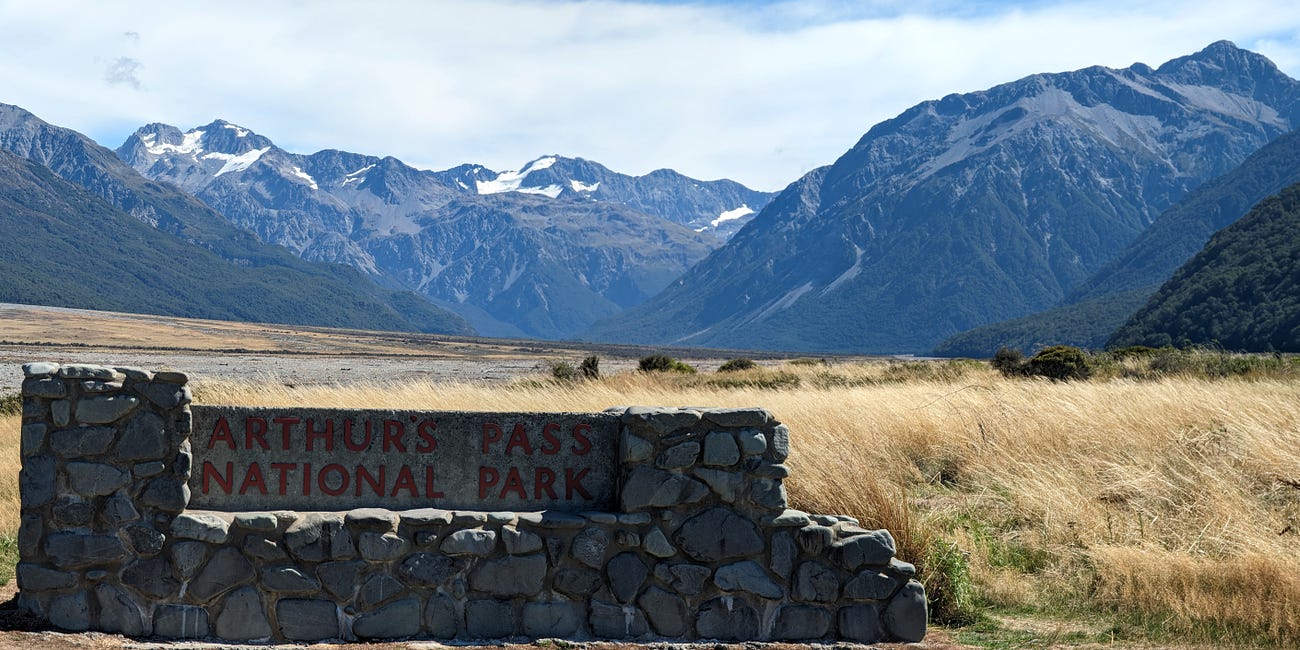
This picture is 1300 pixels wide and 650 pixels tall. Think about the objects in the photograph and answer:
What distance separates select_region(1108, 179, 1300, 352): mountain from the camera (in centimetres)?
7288

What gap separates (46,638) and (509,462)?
3121 millimetres

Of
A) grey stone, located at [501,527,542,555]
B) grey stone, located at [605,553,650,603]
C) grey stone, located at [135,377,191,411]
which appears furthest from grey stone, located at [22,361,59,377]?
grey stone, located at [605,553,650,603]

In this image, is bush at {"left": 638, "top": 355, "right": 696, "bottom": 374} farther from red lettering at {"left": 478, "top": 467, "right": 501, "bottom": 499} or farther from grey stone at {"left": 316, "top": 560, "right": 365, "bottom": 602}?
grey stone at {"left": 316, "top": 560, "right": 365, "bottom": 602}

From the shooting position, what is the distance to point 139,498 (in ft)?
23.0

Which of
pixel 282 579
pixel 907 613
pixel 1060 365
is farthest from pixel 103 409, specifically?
pixel 1060 365

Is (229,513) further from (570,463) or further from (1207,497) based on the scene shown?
(1207,497)

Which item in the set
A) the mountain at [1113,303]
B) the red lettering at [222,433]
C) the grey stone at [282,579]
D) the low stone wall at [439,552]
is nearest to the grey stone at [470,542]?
the low stone wall at [439,552]

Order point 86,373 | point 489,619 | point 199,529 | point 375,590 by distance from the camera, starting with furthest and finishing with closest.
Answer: point 489,619 < point 375,590 < point 199,529 < point 86,373

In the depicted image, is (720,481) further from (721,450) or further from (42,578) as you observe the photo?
(42,578)

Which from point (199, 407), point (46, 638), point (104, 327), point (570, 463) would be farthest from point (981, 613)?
point (104, 327)

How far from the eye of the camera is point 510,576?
7.23 m

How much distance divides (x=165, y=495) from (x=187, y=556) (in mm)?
426

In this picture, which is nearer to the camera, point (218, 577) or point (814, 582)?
point (218, 577)

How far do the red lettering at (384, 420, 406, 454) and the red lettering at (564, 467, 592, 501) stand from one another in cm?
116
